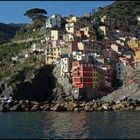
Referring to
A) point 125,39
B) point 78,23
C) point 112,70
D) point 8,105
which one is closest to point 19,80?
point 8,105

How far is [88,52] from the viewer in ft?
390

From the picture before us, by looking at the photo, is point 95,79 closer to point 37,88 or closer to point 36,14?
point 37,88

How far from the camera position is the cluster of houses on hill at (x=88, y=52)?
105188 millimetres

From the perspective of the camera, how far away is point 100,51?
123 meters

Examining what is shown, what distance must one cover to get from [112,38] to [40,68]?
33.5 metres

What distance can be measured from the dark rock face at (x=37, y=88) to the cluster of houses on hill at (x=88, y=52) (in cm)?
Answer: 240

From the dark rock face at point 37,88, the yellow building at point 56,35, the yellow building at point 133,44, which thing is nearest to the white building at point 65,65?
the dark rock face at point 37,88

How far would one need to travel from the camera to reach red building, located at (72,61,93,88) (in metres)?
104

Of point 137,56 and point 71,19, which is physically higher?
point 71,19

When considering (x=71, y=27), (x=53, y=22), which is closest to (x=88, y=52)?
(x=71, y=27)

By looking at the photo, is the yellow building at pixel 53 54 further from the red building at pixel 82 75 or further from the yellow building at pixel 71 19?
the yellow building at pixel 71 19

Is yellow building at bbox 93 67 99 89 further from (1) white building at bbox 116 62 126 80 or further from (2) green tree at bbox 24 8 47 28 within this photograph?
(2) green tree at bbox 24 8 47 28

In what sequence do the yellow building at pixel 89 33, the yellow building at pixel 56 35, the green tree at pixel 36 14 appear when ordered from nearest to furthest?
the yellow building at pixel 56 35 → the yellow building at pixel 89 33 → the green tree at pixel 36 14

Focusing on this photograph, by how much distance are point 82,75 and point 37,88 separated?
11717 mm
